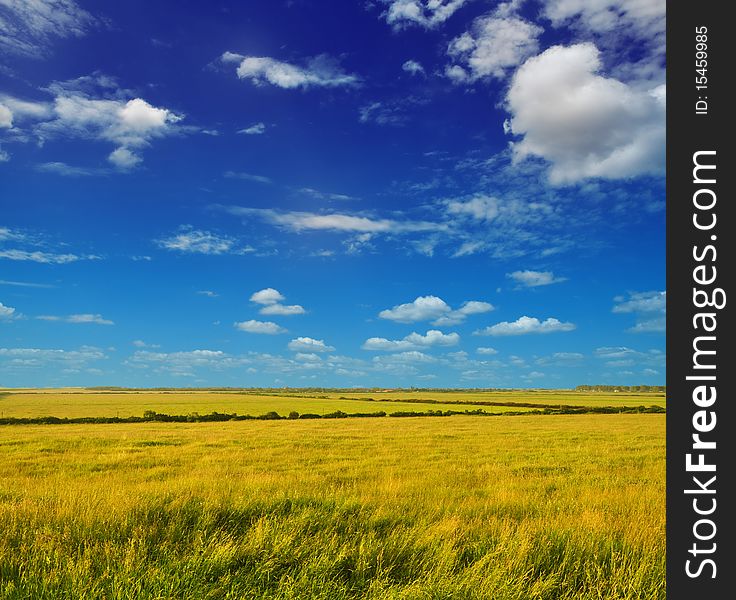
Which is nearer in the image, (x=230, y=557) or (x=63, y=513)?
(x=230, y=557)

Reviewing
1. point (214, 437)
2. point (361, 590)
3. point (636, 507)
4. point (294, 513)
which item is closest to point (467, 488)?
point (636, 507)

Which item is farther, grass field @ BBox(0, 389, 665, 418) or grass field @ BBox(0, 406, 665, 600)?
grass field @ BBox(0, 389, 665, 418)

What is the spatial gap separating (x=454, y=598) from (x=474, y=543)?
6.41 ft

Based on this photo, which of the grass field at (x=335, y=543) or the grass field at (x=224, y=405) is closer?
the grass field at (x=335, y=543)

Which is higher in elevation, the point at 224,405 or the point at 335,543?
the point at 335,543

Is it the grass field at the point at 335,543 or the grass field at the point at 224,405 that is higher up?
the grass field at the point at 335,543

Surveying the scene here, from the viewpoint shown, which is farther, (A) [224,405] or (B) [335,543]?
(A) [224,405]

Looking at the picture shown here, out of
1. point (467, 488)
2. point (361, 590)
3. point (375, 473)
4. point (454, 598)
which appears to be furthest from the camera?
point (375, 473)

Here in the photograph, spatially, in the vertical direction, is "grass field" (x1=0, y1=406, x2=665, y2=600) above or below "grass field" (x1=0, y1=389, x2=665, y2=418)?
above

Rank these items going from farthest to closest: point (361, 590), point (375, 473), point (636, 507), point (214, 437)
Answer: point (214, 437), point (375, 473), point (636, 507), point (361, 590)
